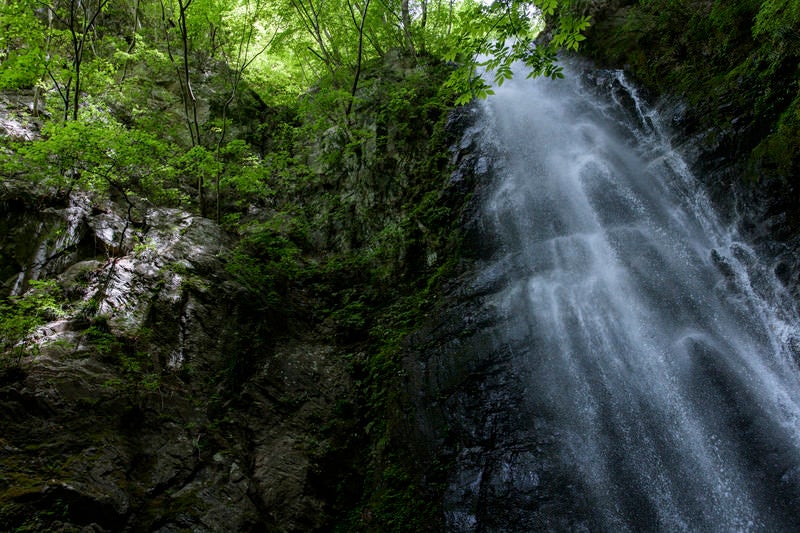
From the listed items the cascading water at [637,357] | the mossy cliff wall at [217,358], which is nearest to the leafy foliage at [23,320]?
the mossy cliff wall at [217,358]

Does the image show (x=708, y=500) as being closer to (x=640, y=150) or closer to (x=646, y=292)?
(x=646, y=292)

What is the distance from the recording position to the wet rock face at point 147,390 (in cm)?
451

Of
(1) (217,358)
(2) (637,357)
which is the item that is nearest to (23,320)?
(1) (217,358)

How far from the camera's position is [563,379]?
629 centimetres

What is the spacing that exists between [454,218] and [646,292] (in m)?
3.91

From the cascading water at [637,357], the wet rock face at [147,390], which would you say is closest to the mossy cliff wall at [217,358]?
the wet rock face at [147,390]

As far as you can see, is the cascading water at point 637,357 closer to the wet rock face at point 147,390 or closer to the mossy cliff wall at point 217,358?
the mossy cliff wall at point 217,358

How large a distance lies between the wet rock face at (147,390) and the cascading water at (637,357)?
2.75m

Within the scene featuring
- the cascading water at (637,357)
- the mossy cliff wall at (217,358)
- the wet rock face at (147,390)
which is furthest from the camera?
the cascading water at (637,357)

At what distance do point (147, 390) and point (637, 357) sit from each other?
6990 millimetres

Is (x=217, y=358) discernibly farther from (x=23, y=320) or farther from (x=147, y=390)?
(x=23, y=320)

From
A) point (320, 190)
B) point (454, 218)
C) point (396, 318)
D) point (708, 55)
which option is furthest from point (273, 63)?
point (708, 55)

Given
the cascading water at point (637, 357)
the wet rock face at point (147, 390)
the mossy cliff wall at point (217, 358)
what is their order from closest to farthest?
the wet rock face at point (147, 390), the mossy cliff wall at point (217, 358), the cascading water at point (637, 357)

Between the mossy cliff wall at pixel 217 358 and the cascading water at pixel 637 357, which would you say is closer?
the mossy cliff wall at pixel 217 358
